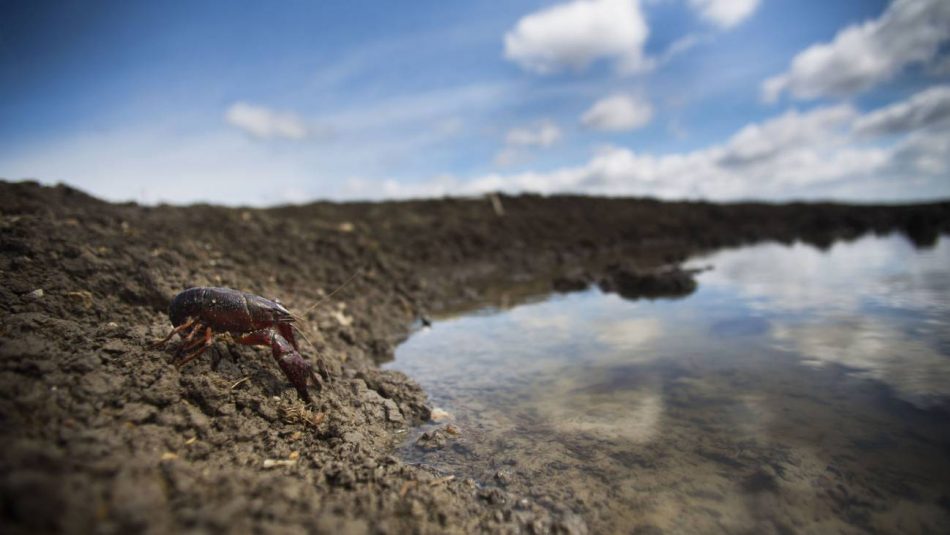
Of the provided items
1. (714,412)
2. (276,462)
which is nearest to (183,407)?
(276,462)

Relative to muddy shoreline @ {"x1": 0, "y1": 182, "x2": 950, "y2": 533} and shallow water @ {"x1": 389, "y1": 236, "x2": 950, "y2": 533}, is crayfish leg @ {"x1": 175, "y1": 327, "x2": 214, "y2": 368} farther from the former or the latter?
shallow water @ {"x1": 389, "y1": 236, "x2": 950, "y2": 533}

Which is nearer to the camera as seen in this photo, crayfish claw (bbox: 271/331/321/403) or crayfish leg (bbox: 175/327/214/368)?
crayfish leg (bbox: 175/327/214/368)

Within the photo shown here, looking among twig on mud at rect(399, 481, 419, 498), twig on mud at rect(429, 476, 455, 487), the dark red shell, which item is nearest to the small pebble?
twig on mud at rect(429, 476, 455, 487)

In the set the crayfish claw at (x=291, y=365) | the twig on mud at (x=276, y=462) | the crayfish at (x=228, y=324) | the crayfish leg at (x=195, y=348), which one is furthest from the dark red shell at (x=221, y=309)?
the twig on mud at (x=276, y=462)

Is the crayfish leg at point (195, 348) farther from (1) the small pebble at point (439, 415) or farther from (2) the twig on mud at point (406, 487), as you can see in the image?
(1) the small pebble at point (439, 415)

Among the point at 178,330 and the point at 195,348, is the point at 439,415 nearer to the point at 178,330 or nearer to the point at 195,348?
the point at 195,348

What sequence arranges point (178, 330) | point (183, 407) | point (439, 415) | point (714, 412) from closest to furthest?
point (183, 407) < point (178, 330) < point (714, 412) < point (439, 415)
